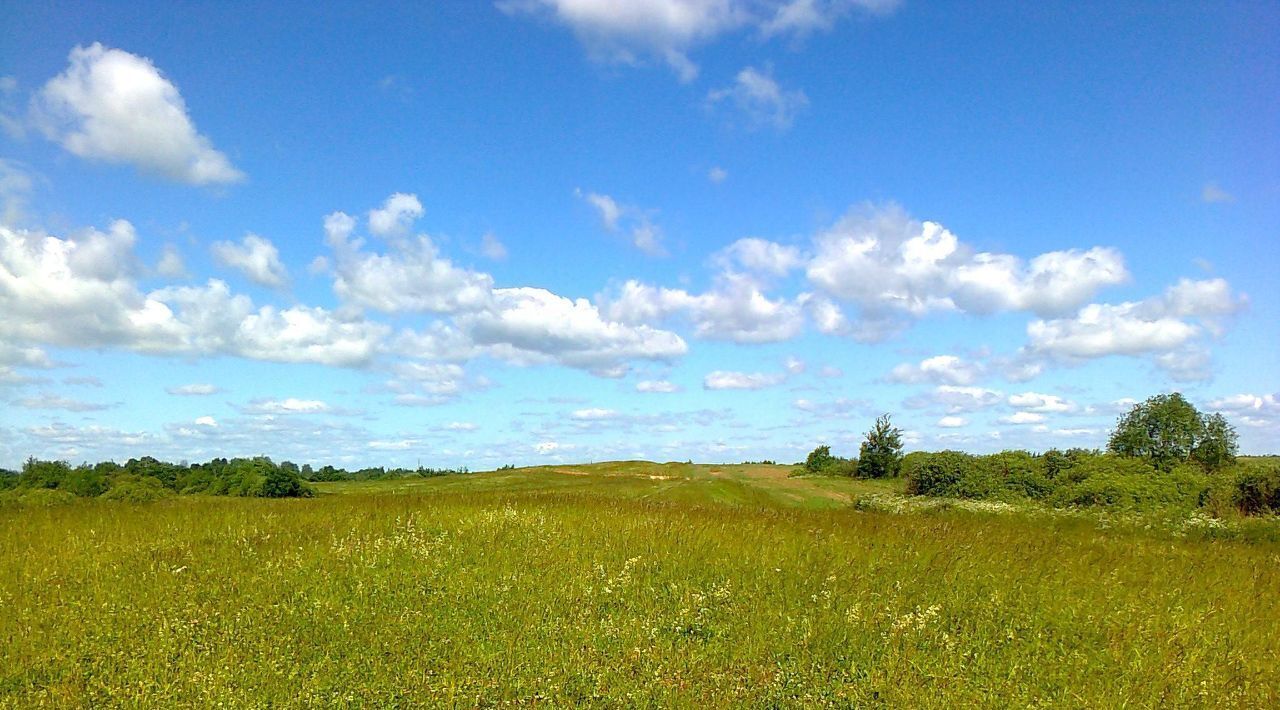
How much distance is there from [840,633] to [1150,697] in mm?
2997

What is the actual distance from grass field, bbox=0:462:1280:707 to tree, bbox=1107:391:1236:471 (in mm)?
40610

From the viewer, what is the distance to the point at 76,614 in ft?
24.7

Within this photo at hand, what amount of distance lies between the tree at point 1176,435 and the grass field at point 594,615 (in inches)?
1599

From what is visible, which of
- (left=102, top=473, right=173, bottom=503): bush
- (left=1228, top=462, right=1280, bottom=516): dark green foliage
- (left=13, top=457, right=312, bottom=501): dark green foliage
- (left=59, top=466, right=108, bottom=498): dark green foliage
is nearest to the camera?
(left=102, top=473, right=173, bottom=503): bush

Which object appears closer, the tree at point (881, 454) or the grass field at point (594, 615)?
the grass field at point (594, 615)

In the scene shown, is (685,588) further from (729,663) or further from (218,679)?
(218,679)

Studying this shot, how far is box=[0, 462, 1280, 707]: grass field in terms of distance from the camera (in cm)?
667

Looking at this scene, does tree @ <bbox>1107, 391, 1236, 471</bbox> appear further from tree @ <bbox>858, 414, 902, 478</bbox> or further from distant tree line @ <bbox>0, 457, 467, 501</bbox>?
distant tree line @ <bbox>0, 457, 467, 501</bbox>

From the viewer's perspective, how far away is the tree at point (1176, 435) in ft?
143

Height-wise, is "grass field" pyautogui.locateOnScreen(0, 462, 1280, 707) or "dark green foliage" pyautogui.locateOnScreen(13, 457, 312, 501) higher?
"dark green foliage" pyautogui.locateOnScreen(13, 457, 312, 501)

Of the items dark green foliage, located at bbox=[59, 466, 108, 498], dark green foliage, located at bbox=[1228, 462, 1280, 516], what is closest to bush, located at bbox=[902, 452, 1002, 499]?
dark green foliage, located at bbox=[1228, 462, 1280, 516]

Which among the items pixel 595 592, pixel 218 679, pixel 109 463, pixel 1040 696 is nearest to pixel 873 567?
pixel 1040 696

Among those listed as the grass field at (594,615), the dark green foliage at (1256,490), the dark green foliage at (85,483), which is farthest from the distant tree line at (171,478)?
the dark green foliage at (1256,490)

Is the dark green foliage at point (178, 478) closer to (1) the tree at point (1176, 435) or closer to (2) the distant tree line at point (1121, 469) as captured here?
(2) the distant tree line at point (1121, 469)
